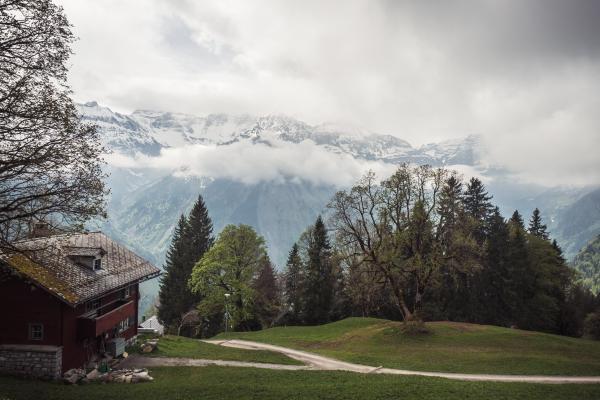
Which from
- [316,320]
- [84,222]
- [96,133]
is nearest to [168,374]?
[84,222]

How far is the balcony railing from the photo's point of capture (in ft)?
97.7

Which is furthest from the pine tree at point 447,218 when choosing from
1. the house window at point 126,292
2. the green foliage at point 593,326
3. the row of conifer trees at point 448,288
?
the green foliage at point 593,326

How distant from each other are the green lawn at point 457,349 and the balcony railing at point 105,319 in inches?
693

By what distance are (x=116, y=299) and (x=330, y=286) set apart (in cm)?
4194

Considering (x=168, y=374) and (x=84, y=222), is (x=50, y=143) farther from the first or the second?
(x=168, y=374)

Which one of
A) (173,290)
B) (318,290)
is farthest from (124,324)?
(173,290)

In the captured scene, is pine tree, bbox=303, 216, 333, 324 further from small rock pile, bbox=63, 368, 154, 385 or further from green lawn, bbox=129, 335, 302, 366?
small rock pile, bbox=63, 368, 154, 385

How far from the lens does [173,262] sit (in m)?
80.5

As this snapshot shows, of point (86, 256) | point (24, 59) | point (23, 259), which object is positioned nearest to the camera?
point (24, 59)

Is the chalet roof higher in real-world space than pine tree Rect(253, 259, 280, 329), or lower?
higher

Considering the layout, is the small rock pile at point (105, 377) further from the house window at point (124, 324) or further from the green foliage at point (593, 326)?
the green foliage at point (593, 326)

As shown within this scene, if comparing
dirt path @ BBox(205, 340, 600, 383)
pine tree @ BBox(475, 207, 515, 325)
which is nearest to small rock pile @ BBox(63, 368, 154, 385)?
dirt path @ BBox(205, 340, 600, 383)

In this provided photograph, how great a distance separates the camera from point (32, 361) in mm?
27141

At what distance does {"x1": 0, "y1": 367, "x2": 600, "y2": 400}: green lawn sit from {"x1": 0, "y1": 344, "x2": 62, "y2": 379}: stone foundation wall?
4.68 ft
